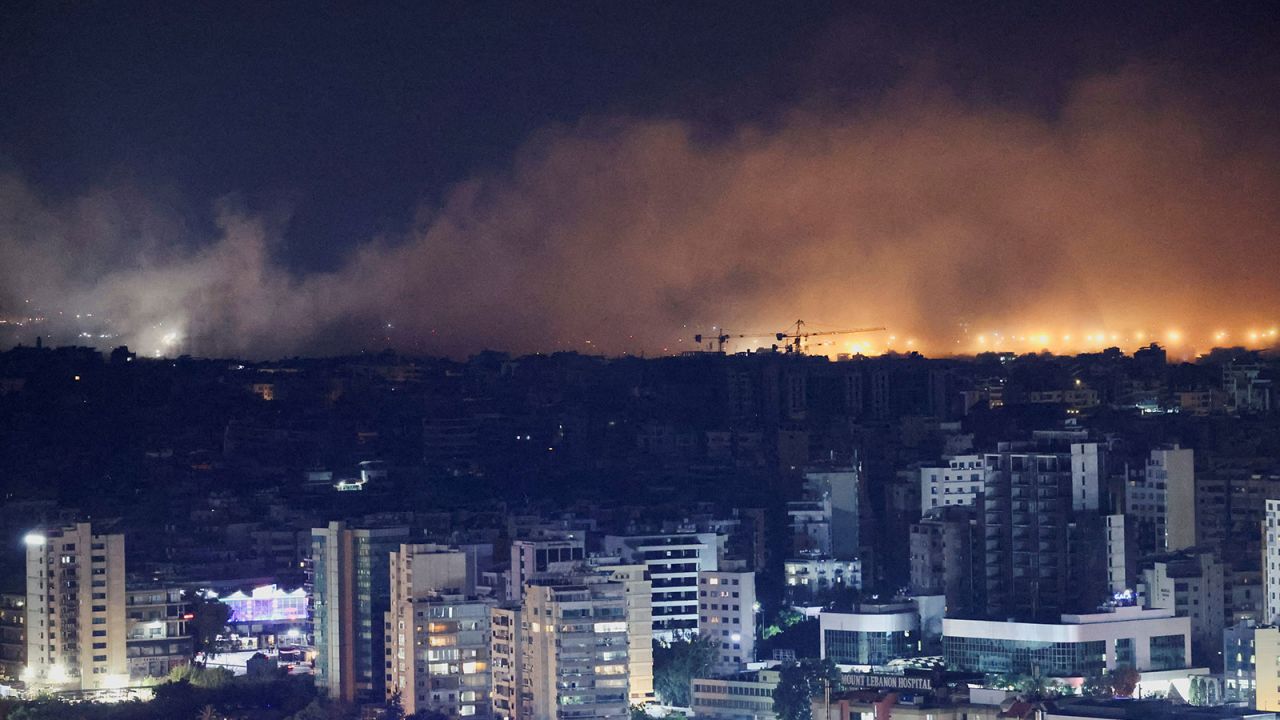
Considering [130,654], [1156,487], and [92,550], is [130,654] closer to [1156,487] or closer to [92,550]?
[92,550]

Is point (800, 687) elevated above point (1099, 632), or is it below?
below

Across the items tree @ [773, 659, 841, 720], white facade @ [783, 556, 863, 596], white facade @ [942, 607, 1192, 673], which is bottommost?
tree @ [773, 659, 841, 720]

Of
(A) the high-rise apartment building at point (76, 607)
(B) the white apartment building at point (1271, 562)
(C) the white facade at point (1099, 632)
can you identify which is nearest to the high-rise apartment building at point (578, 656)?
(C) the white facade at point (1099, 632)

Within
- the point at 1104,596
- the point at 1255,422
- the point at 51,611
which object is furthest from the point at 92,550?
the point at 1255,422

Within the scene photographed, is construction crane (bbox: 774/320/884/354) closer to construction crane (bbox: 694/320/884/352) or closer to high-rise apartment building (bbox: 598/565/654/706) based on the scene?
construction crane (bbox: 694/320/884/352)

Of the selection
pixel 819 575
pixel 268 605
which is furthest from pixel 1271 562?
pixel 268 605

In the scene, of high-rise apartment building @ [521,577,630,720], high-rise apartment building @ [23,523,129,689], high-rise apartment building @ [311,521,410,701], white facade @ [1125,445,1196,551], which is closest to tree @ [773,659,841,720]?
high-rise apartment building @ [521,577,630,720]

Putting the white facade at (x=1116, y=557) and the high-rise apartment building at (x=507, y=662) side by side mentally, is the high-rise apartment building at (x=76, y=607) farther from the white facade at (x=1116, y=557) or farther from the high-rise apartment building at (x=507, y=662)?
the white facade at (x=1116, y=557)

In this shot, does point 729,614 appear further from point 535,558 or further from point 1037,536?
point 1037,536
